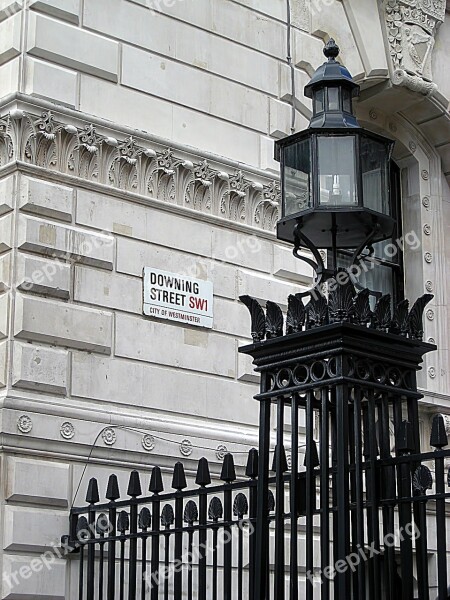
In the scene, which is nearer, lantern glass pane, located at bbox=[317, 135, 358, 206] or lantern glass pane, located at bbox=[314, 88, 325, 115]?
lantern glass pane, located at bbox=[317, 135, 358, 206]

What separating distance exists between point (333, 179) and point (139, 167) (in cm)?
455

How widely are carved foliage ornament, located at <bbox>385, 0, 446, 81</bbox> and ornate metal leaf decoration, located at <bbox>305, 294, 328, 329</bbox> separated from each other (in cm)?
858

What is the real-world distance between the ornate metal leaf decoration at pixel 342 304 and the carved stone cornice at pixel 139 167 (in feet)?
15.9

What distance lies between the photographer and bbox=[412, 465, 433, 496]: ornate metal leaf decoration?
6.29 meters

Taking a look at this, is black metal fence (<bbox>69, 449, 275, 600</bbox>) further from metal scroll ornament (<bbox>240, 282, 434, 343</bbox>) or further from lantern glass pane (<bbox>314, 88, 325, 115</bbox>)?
lantern glass pane (<bbox>314, 88, 325, 115</bbox>)

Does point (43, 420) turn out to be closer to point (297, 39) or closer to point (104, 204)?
point (104, 204)

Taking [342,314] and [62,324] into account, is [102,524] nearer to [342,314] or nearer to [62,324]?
[62,324]

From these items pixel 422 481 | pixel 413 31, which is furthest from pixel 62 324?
pixel 413 31

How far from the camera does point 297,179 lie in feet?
24.8

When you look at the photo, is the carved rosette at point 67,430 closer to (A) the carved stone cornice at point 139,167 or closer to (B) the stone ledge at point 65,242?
(B) the stone ledge at point 65,242

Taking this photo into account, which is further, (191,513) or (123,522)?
(123,522)

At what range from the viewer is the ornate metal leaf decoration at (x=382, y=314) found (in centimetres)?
695

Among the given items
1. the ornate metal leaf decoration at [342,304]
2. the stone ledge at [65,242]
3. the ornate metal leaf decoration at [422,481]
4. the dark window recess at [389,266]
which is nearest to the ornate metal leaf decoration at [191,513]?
the ornate metal leaf decoration at [342,304]

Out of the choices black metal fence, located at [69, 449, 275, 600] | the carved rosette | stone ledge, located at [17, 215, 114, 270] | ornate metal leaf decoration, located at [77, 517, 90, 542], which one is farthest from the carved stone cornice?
ornate metal leaf decoration, located at [77, 517, 90, 542]
